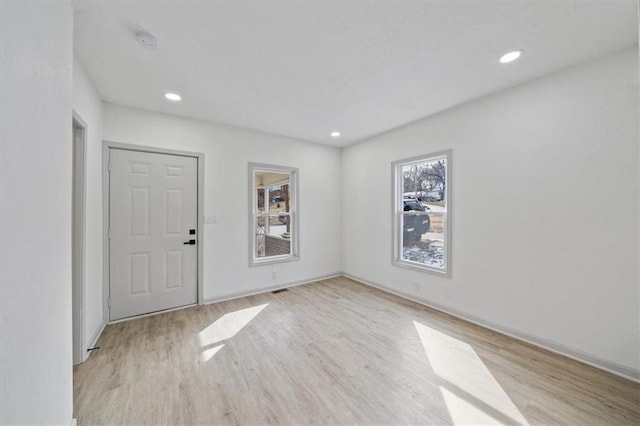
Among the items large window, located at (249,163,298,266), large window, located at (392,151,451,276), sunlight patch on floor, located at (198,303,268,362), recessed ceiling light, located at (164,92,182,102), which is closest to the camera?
sunlight patch on floor, located at (198,303,268,362)

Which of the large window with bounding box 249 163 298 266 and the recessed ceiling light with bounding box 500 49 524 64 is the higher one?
the recessed ceiling light with bounding box 500 49 524 64

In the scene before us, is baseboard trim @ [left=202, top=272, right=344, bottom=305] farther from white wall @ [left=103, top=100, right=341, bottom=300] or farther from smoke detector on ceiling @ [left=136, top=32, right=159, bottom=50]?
smoke detector on ceiling @ [left=136, top=32, right=159, bottom=50]

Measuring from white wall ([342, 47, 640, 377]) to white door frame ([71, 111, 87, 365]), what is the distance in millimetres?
3897

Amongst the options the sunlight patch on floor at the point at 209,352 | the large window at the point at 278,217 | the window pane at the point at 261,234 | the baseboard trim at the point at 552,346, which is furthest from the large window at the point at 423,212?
the sunlight patch on floor at the point at 209,352

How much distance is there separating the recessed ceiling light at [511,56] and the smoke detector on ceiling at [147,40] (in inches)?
112

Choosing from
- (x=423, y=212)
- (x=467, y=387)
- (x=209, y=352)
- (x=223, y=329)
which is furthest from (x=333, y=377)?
(x=423, y=212)

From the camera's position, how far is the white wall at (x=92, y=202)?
7.49ft

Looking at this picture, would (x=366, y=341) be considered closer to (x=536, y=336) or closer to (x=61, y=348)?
(x=536, y=336)

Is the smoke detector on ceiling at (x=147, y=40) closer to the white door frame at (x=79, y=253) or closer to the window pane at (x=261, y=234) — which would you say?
the white door frame at (x=79, y=253)

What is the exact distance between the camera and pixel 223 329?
287cm

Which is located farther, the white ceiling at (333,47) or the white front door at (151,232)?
the white front door at (151,232)

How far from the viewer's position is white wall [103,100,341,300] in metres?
3.28

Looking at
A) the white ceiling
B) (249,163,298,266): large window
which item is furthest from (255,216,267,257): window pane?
the white ceiling

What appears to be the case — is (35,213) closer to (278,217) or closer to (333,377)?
(333,377)
